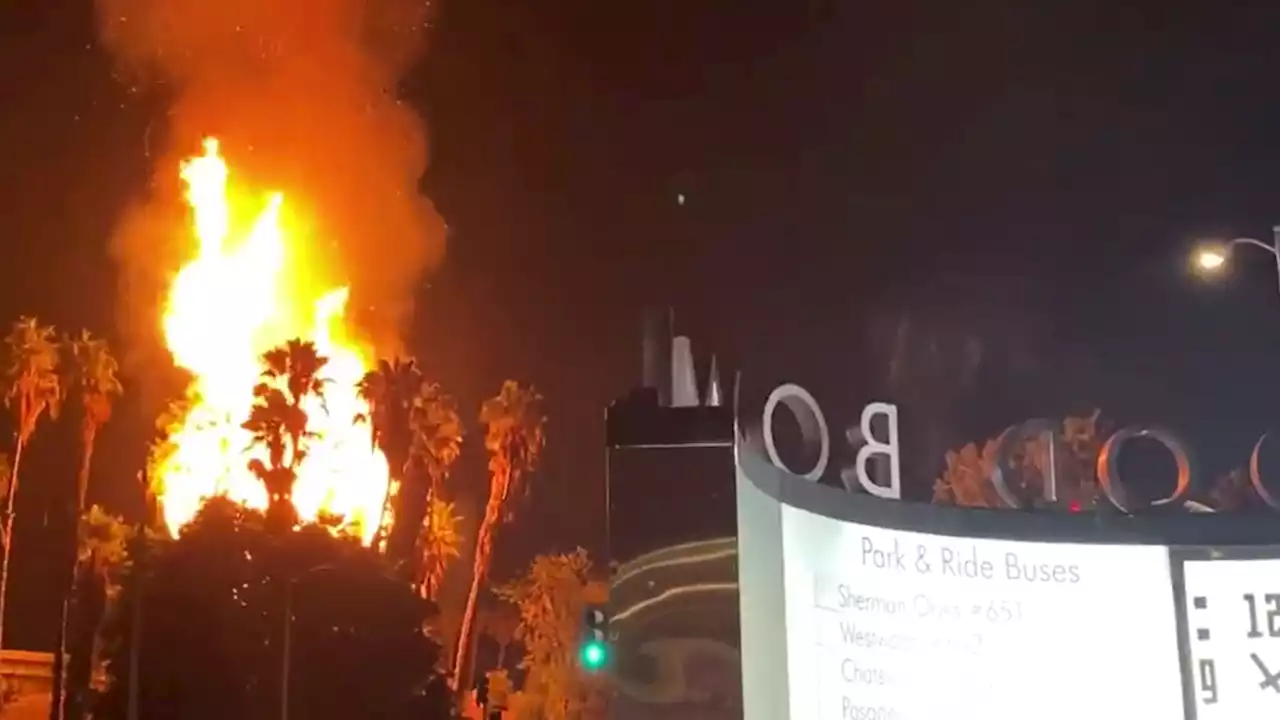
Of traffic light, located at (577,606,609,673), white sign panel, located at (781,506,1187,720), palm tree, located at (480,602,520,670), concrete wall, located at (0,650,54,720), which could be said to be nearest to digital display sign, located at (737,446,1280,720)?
white sign panel, located at (781,506,1187,720)

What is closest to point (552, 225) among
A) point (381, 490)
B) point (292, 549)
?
point (381, 490)

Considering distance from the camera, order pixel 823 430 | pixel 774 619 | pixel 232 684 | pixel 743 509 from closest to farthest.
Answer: pixel 774 619 < pixel 743 509 < pixel 232 684 < pixel 823 430

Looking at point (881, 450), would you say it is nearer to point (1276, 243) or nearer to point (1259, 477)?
point (1259, 477)

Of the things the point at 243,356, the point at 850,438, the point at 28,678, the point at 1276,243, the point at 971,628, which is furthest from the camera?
the point at 1276,243

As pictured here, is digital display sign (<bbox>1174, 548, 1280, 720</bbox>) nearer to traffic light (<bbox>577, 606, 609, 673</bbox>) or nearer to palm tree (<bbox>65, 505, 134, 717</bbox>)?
traffic light (<bbox>577, 606, 609, 673</bbox>)

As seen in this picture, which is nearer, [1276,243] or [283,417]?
[283,417]

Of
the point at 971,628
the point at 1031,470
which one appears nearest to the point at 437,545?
the point at 971,628

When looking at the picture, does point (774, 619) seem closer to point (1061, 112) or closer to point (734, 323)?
point (734, 323)
